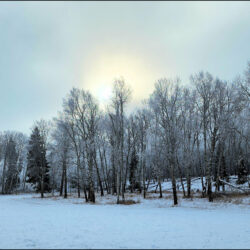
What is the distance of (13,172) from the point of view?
48531mm

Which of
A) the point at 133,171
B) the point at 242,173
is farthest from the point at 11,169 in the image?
the point at 242,173

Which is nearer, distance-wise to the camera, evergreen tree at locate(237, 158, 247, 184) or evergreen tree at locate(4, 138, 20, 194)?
evergreen tree at locate(237, 158, 247, 184)

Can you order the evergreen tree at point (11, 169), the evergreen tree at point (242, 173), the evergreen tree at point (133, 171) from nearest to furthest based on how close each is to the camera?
the evergreen tree at point (242, 173) < the evergreen tree at point (133, 171) < the evergreen tree at point (11, 169)

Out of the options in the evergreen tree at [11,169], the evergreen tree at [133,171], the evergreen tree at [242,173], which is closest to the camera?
the evergreen tree at [242,173]

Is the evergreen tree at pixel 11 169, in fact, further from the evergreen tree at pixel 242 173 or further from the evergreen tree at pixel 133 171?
the evergreen tree at pixel 242 173

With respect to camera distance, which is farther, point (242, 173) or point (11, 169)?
point (11, 169)

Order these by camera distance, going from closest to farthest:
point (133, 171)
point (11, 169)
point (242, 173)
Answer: point (242, 173), point (133, 171), point (11, 169)

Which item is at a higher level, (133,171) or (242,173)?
(133,171)

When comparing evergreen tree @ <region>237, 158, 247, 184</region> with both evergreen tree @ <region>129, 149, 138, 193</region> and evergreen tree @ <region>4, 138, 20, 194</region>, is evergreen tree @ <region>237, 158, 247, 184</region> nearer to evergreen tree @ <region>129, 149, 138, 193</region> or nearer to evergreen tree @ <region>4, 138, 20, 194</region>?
evergreen tree @ <region>129, 149, 138, 193</region>

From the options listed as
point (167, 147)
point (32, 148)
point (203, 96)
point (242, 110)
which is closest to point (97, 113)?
point (167, 147)

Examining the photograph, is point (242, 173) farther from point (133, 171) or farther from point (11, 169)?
point (11, 169)

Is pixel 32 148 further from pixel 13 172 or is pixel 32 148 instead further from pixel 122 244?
pixel 122 244

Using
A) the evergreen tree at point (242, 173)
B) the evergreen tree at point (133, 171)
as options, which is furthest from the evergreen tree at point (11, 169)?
the evergreen tree at point (242, 173)

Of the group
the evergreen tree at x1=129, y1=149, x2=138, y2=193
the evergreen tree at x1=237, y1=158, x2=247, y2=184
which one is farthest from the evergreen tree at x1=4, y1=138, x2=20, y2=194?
the evergreen tree at x1=237, y1=158, x2=247, y2=184
